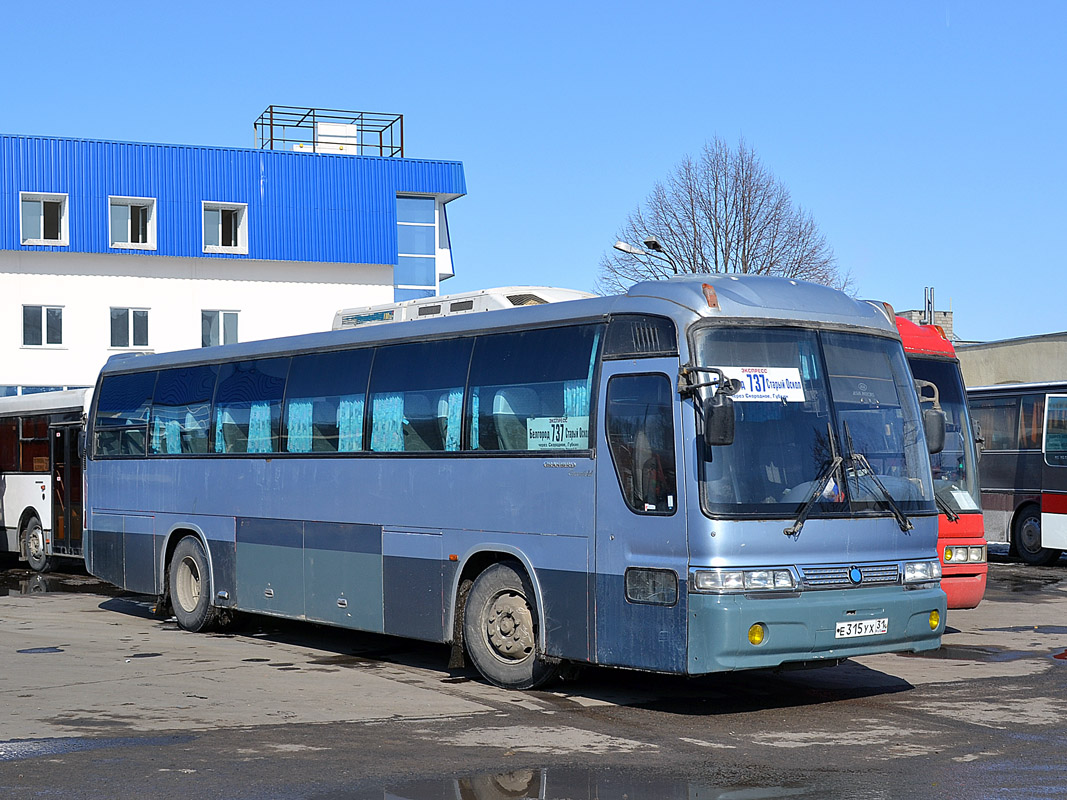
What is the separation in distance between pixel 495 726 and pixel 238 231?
36631 millimetres

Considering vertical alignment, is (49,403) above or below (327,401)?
above

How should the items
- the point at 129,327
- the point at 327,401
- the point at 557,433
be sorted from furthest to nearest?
the point at 129,327
the point at 327,401
the point at 557,433

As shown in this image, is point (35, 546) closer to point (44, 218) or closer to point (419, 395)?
point (419, 395)

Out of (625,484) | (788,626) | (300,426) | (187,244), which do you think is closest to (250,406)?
(300,426)

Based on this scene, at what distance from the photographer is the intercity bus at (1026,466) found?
24281 millimetres

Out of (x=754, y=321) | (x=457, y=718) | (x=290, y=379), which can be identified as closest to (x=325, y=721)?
(x=457, y=718)

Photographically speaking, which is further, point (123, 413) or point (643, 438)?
point (123, 413)

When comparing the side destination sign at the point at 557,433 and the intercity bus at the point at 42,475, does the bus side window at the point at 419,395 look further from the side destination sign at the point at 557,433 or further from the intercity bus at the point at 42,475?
the intercity bus at the point at 42,475

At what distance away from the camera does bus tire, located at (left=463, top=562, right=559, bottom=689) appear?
11070 mm

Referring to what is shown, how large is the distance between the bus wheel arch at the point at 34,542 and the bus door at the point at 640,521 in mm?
17104

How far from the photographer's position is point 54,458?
2459 centimetres

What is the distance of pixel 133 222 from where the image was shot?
142 feet

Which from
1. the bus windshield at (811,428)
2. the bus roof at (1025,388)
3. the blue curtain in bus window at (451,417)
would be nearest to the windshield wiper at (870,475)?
the bus windshield at (811,428)

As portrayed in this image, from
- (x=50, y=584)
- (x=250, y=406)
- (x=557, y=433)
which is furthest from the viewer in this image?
(x=50, y=584)
